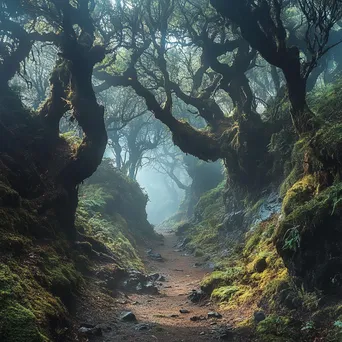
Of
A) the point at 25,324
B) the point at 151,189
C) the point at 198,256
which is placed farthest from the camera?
the point at 151,189

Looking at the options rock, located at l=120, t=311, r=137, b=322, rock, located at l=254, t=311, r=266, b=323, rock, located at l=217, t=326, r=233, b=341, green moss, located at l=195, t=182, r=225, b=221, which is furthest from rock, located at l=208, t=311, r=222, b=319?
green moss, located at l=195, t=182, r=225, b=221

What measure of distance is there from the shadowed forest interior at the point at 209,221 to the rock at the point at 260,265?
44mm

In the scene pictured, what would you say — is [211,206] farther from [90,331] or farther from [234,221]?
[90,331]

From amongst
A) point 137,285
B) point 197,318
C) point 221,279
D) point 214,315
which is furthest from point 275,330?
point 137,285

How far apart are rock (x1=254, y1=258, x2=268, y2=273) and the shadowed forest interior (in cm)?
4

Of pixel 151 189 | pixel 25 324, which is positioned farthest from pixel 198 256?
pixel 151 189

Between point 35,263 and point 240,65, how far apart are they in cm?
1370

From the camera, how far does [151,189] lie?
110 m

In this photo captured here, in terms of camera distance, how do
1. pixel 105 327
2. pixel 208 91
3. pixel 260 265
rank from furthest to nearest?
pixel 208 91 → pixel 260 265 → pixel 105 327

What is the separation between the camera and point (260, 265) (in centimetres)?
906

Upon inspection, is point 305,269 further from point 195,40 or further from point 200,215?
point 200,215

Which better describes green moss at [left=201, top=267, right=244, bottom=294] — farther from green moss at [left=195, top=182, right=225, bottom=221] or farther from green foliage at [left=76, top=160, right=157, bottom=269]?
green moss at [left=195, top=182, right=225, bottom=221]

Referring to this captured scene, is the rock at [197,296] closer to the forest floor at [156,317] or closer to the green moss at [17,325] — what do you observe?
the forest floor at [156,317]

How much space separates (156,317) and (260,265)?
10.3ft
